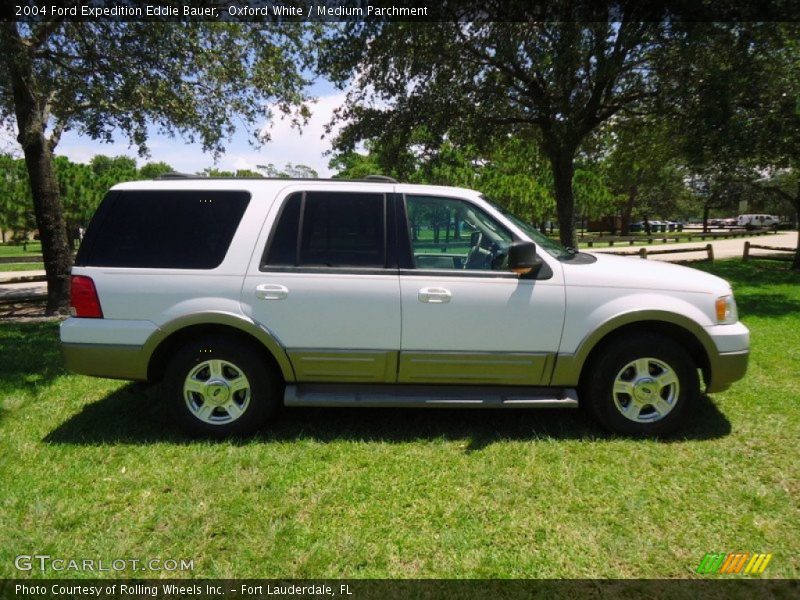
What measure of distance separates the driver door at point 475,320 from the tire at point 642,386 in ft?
1.39

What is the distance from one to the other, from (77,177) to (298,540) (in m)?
33.4

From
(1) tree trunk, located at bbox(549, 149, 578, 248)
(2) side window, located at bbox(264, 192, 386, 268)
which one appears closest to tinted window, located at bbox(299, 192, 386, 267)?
(2) side window, located at bbox(264, 192, 386, 268)

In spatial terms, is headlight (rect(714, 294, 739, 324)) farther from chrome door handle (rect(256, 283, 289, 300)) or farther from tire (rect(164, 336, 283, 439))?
tire (rect(164, 336, 283, 439))

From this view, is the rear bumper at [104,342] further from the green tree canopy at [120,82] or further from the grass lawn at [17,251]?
the grass lawn at [17,251]

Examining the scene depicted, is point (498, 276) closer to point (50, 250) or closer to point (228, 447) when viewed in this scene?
point (228, 447)

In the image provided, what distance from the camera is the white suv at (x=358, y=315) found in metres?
3.56

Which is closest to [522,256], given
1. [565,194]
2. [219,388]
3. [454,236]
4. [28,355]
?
[454,236]

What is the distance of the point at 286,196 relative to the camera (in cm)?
376

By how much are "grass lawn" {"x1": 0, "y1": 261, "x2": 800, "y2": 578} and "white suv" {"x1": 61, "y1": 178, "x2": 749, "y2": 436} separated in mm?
378

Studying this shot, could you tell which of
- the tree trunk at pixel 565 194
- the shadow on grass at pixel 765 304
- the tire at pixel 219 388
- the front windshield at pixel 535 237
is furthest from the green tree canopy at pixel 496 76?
the tire at pixel 219 388

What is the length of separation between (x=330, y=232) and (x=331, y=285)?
1.41 feet

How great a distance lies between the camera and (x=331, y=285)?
140 inches

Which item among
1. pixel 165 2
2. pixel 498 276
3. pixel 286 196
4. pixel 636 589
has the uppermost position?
pixel 165 2

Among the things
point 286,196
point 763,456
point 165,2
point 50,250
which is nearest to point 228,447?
point 286,196
